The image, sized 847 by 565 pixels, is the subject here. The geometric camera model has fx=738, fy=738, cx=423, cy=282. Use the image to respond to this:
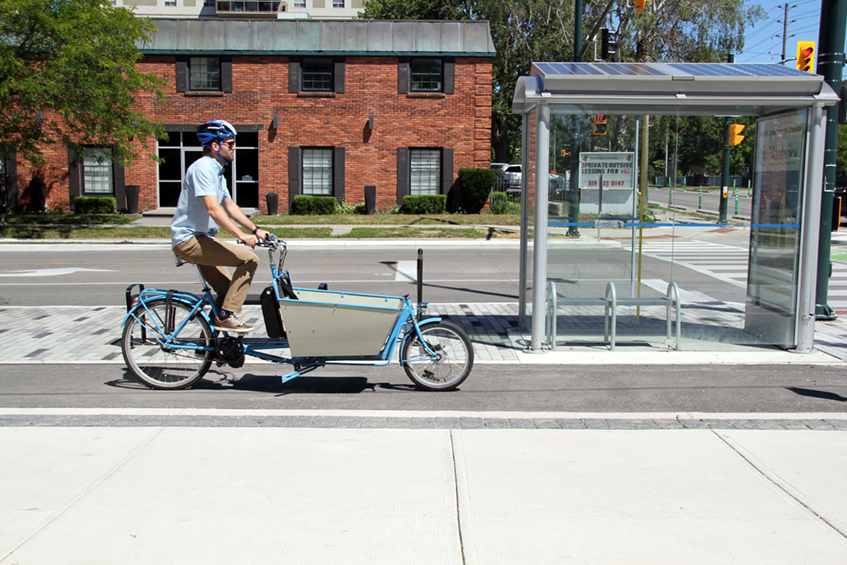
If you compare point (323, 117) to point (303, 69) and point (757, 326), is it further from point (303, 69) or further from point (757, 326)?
point (757, 326)

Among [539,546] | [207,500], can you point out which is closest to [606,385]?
[539,546]

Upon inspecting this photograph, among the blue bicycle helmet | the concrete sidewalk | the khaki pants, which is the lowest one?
the concrete sidewalk

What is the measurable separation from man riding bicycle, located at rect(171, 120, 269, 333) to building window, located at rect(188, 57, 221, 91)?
2260cm

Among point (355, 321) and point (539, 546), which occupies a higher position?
point (355, 321)

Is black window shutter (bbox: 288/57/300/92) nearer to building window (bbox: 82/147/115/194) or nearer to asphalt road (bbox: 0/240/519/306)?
building window (bbox: 82/147/115/194)

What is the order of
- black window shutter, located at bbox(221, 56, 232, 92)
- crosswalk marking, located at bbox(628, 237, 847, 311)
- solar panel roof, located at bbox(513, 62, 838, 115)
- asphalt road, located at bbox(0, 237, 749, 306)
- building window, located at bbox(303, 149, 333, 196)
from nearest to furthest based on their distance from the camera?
solar panel roof, located at bbox(513, 62, 838, 115) → asphalt road, located at bbox(0, 237, 749, 306) → crosswalk marking, located at bbox(628, 237, 847, 311) → black window shutter, located at bbox(221, 56, 232, 92) → building window, located at bbox(303, 149, 333, 196)

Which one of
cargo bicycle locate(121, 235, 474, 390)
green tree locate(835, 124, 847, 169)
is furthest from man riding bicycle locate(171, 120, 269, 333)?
green tree locate(835, 124, 847, 169)

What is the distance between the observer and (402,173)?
27531mm

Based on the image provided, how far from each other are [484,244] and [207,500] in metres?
16.8

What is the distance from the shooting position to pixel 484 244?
2052 cm

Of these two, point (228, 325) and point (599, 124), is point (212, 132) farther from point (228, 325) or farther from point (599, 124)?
point (599, 124)

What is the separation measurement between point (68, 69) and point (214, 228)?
16705 mm

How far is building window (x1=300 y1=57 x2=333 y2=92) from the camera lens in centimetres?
2714

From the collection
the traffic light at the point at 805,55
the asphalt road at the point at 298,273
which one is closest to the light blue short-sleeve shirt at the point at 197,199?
the asphalt road at the point at 298,273
